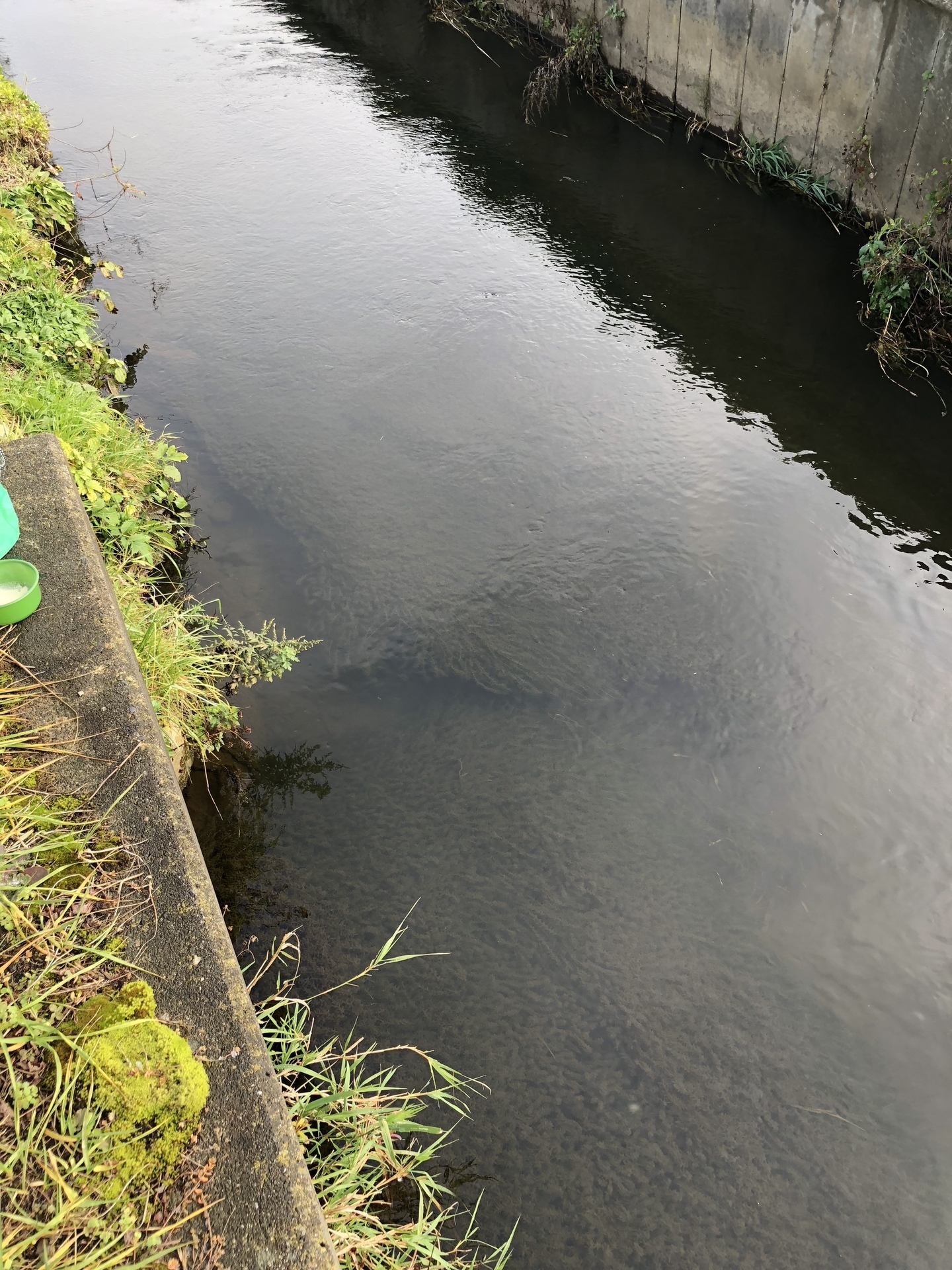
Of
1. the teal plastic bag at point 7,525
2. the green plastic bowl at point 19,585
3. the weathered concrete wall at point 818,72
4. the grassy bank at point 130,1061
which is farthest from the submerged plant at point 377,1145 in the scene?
the weathered concrete wall at point 818,72

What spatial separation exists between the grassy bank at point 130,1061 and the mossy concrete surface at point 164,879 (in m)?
0.04

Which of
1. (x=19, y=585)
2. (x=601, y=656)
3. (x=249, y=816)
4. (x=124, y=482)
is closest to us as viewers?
(x=19, y=585)

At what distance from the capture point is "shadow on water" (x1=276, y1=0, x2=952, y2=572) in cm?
475

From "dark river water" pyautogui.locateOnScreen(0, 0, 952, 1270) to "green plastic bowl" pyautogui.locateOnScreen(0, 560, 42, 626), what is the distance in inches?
45.0

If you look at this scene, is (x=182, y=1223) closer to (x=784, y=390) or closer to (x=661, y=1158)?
(x=661, y=1158)

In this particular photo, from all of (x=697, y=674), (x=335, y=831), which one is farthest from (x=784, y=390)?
(x=335, y=831)

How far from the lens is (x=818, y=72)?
630cm

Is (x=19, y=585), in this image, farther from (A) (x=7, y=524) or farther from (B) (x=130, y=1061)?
(B) (x=130, y=1061)

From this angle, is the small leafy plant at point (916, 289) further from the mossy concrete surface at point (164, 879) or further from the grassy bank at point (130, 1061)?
the mossy concrete surface at point (164, 879)

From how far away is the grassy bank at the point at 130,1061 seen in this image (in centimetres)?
154

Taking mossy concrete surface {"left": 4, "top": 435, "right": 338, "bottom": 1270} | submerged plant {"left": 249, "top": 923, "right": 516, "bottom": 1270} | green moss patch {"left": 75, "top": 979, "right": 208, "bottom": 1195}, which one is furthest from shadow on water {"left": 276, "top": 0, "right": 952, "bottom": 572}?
green moss patch {"left": 75, "top": 979, "right": 208, "bottom": 1195}

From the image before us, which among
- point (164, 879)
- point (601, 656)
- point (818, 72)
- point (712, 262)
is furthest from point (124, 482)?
point (818, 72)

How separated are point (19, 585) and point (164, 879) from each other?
111 centimetres

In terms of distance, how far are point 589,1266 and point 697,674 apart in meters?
2.10
